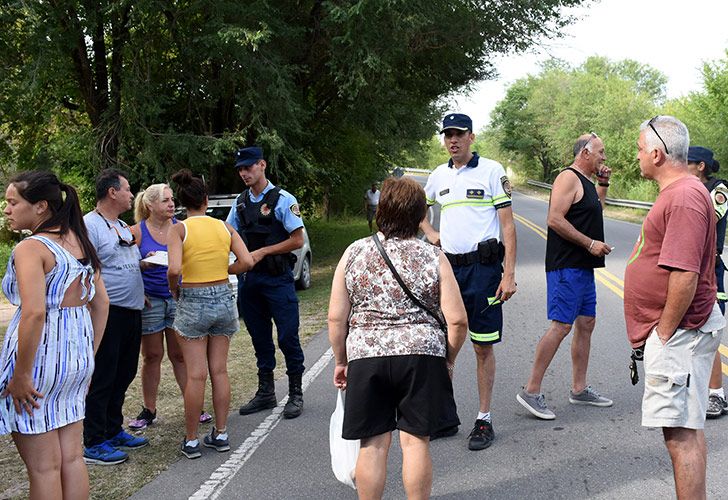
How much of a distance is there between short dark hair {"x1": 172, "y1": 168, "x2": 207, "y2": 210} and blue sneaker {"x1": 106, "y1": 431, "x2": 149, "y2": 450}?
168 cm

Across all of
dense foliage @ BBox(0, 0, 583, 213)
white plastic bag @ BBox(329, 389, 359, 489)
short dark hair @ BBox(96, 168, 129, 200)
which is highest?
dense foliage @ BBox(0, 0, 583, 213)

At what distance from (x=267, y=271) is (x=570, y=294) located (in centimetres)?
235

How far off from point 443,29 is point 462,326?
15186mm

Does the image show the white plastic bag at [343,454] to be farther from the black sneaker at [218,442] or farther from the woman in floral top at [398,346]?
the black sneaker at [218,442]

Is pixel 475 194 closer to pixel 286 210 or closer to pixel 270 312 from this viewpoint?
pixel 286 210

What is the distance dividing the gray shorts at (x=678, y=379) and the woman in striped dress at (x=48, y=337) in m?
2.70

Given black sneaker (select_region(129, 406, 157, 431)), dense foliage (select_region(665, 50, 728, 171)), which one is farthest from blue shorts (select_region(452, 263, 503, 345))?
dense foliage (select_region(665, 50, 728, 171))

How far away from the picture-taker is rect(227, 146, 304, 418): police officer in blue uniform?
6.00 metres

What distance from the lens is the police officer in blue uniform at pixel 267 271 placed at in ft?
19.7

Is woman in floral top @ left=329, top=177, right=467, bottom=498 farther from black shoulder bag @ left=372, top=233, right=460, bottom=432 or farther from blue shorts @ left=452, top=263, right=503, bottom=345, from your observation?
blue shorts @ left=452, top=263, right=503, bottom=345

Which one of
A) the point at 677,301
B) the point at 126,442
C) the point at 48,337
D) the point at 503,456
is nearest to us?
the point at 48,337

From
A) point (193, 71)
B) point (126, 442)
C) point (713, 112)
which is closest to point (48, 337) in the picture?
point (126, 442)

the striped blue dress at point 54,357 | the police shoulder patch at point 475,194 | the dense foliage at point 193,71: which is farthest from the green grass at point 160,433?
the dense foliage at point 193,71

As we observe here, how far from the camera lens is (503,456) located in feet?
16.3
